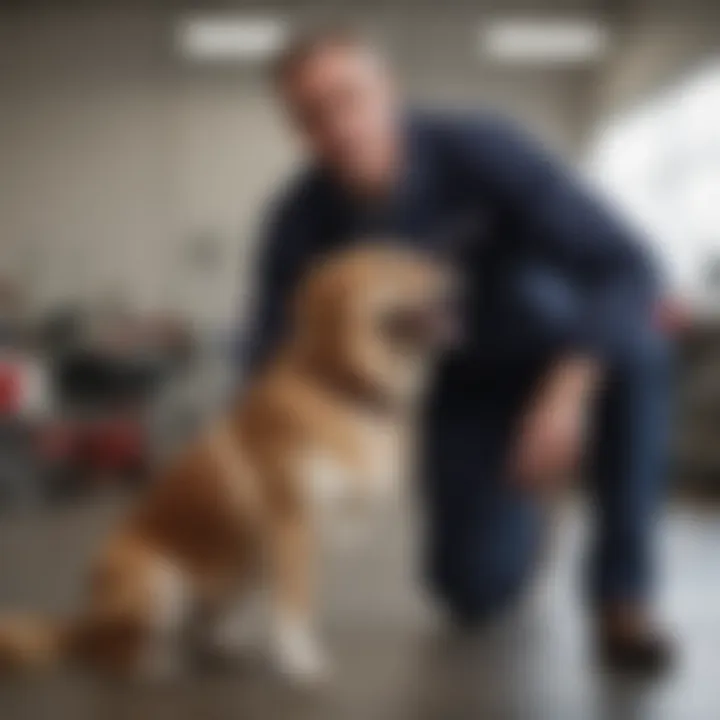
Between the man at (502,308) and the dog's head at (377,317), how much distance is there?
0.06 ft

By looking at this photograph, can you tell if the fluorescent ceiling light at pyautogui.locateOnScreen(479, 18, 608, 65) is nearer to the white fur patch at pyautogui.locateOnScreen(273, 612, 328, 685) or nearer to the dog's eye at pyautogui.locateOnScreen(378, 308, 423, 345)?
the dog's eye at pyautogui.locateOnScreen(378, 308, 423, 345)

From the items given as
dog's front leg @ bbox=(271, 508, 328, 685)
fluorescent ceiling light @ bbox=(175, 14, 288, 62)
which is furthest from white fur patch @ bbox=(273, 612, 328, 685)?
fluorescent ceiling light @ bbox=(175, 14, 288, 62)

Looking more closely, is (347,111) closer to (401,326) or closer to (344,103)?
(344,103)

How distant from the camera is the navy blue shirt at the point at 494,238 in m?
1.08

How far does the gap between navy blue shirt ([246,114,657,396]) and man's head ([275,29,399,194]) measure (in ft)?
0.05

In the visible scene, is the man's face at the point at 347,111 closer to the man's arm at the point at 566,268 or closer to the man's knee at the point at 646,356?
the man's arm at the point at 566,268

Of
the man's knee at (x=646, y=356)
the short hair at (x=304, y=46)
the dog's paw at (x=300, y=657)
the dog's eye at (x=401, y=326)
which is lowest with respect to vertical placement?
the dog's paw at (x=300, y=657)

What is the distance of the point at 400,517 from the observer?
1.12 meters

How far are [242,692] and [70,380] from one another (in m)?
0.27

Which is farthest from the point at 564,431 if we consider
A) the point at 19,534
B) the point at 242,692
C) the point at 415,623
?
the point at 19,534

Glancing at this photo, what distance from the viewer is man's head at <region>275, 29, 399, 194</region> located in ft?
3.52

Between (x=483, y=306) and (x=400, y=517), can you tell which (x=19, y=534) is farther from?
(x=483, y=306)

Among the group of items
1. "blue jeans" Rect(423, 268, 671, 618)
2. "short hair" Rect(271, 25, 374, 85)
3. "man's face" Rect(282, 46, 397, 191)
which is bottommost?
"blue jeans" Rect(423, 268, 671, 618)

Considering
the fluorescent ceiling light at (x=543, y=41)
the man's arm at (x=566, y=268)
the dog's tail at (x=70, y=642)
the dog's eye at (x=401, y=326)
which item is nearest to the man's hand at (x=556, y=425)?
the man's arm at (x=566, y=268)
